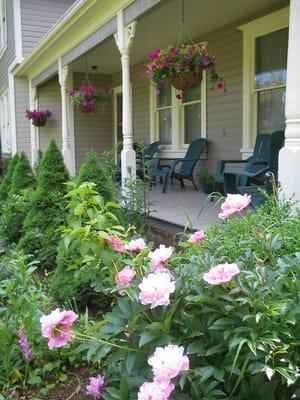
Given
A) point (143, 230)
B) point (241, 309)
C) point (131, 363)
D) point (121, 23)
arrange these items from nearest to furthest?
point (241, 309)
point (131, 363)
point (143, 230)
point (121, 23)

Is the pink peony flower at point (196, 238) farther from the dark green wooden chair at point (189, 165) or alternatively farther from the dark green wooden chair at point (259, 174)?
the dark green wooden chair at point (189, 165)

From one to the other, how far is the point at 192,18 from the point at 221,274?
5.51 m

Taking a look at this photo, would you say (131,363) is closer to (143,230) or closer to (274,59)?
(143,230)

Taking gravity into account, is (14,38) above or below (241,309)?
above

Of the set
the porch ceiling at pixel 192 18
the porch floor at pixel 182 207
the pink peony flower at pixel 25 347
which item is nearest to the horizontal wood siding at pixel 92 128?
the porch ceiling at pixel 192 18

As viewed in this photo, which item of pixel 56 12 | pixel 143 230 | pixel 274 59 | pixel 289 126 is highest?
pixel 56 12

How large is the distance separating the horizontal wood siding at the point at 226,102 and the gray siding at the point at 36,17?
540 cm

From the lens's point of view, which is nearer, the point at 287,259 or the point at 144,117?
the point at 287,259

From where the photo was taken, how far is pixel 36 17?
10445 mm

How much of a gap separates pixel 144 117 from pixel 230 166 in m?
3.05

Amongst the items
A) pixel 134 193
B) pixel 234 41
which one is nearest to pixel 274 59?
pixel 234 41

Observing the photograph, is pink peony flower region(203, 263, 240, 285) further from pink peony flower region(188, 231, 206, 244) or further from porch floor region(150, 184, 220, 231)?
porch floor region(150, 184, 220, 231)

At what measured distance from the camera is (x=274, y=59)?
5488mm

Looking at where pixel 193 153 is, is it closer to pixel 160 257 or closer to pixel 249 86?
pixel 249 86
